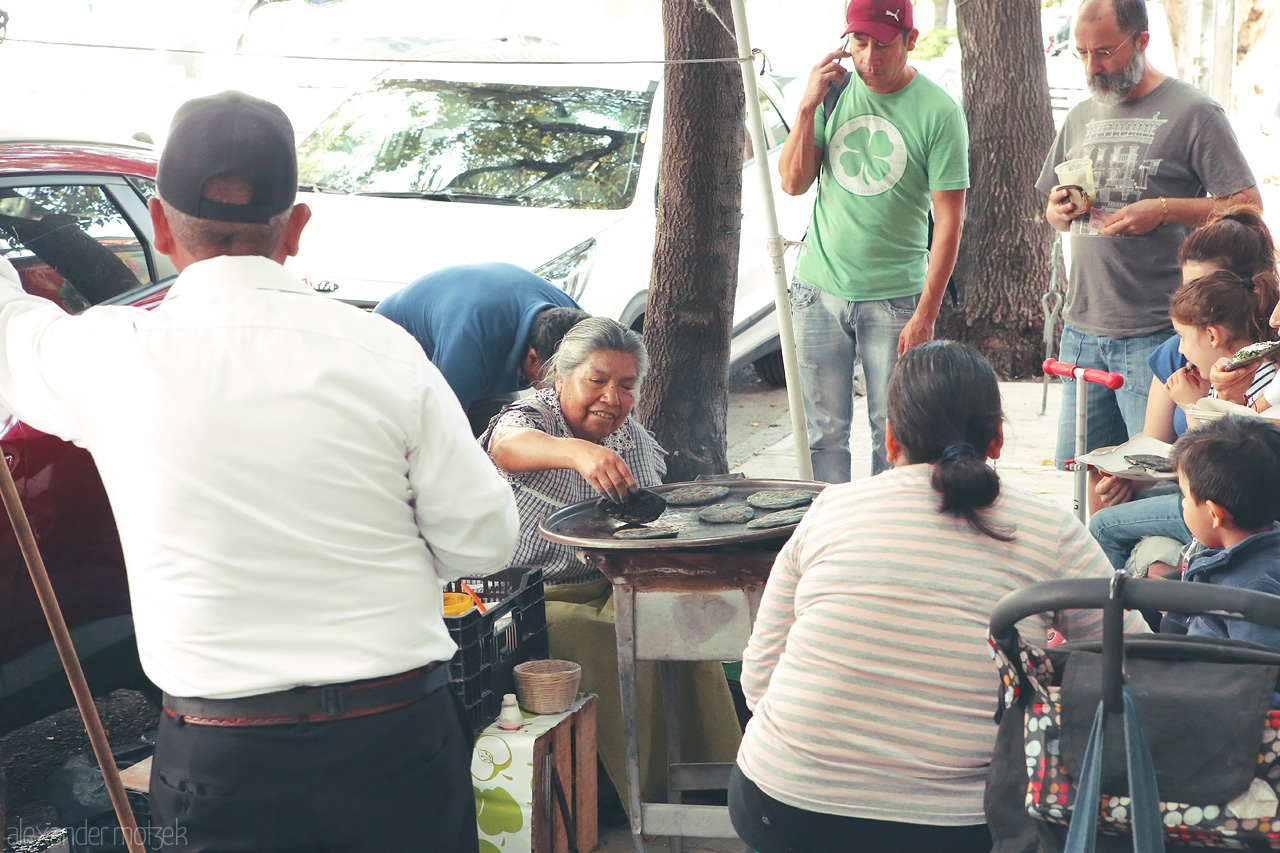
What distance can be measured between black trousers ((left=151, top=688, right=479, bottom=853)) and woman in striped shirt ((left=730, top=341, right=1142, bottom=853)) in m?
0.69

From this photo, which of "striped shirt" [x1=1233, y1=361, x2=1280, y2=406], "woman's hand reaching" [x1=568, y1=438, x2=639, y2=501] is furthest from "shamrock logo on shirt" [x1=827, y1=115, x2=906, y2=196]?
"woman's hand reaching" [x1=568, y1=438, x2=639, y2=501]

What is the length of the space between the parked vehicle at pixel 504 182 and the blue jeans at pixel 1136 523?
2.67 m

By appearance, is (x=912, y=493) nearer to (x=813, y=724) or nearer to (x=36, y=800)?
(x=813, y=724)

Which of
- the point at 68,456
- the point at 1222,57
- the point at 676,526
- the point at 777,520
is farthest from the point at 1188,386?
the point at 1222,57

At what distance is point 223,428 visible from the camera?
1.67 m

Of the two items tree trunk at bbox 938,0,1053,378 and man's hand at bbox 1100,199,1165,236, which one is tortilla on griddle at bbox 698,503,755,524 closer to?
man's hand at bbox 1100,199,1165,236

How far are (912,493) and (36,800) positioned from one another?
9.39ft

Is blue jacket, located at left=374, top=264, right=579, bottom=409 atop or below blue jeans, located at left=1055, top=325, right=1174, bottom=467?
atop

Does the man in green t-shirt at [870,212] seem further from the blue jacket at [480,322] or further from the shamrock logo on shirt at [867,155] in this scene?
the blue jacket at [480,322]

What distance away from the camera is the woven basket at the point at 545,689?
3.07 meters

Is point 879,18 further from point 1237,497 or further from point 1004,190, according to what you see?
point 1004,190

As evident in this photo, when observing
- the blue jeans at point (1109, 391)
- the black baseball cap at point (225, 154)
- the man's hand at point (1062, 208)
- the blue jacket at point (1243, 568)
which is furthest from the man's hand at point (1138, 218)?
the black baseball cap at point (225, 154)

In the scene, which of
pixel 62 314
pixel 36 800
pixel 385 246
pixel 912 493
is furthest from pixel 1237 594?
pixel 385 246

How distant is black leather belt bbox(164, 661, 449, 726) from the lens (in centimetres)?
174
